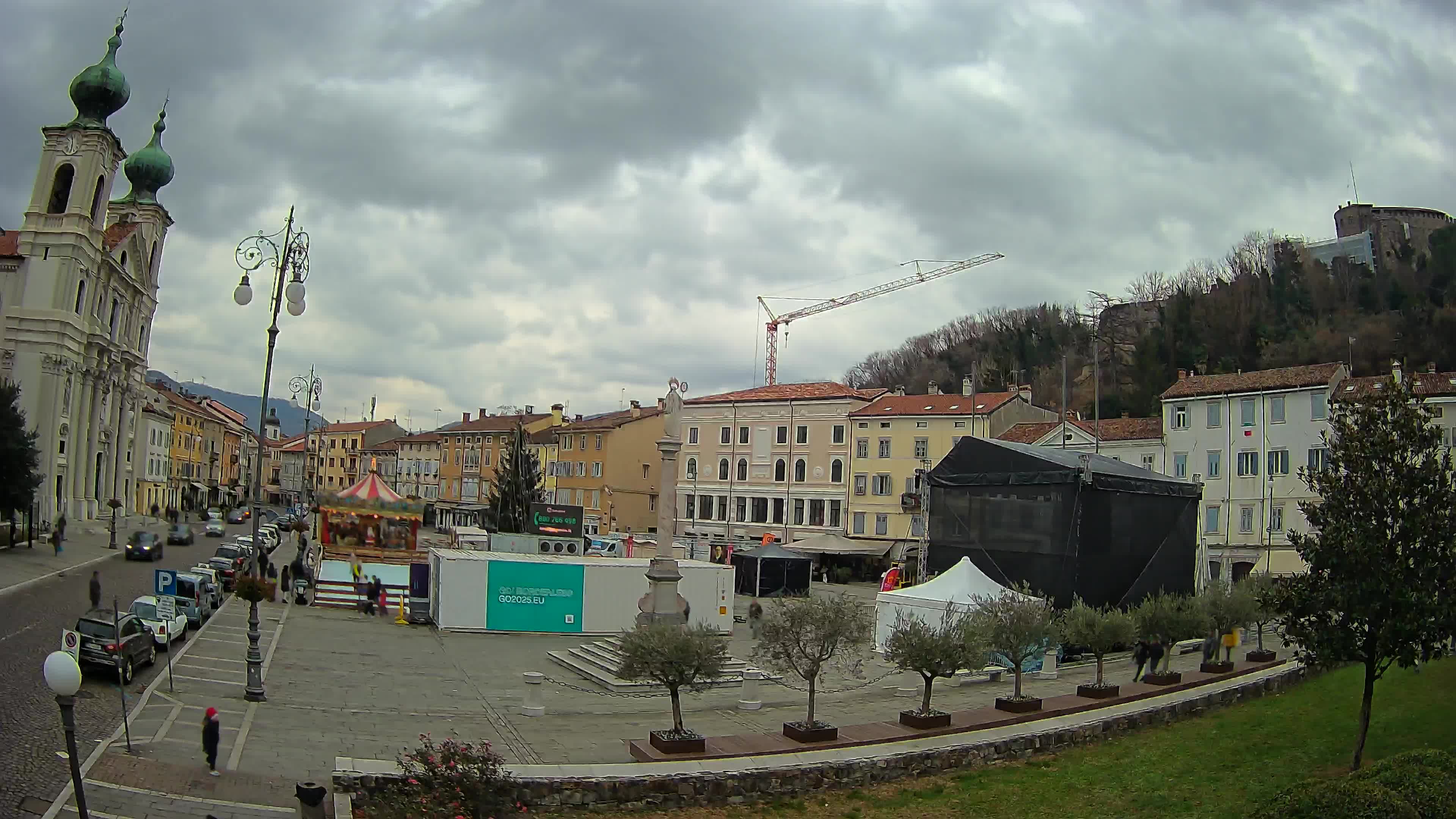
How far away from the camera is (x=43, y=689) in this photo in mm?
18188

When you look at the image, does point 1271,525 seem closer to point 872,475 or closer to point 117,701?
point 872,475

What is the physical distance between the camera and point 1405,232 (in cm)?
10512

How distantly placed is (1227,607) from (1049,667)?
486cm

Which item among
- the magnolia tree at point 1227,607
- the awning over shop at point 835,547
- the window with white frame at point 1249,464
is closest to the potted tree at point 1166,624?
the magnolia tree at point 1227,607

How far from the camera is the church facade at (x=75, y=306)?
5888 cm

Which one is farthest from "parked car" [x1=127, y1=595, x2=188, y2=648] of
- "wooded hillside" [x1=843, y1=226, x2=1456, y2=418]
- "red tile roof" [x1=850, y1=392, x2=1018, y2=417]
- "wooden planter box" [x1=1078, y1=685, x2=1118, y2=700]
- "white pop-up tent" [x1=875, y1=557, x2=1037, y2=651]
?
"wooded hillside" [x1=843, y1=226, x2=1456, y2=418]

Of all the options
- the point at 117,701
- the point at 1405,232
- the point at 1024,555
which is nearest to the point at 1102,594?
the point at 1024,555

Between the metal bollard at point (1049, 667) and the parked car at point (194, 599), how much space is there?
76.3 ft

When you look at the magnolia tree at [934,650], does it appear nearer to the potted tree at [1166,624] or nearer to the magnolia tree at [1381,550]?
the magnolia tree at [1381,550]

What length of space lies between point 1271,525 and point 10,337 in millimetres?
69373

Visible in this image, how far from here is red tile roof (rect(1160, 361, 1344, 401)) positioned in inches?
1898

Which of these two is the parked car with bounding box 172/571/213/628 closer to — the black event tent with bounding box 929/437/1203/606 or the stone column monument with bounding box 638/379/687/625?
the stone column monument with bounding box 638/379/687/625

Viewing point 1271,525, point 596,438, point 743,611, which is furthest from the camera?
point 596,438

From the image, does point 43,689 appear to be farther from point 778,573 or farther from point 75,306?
point 75,306
